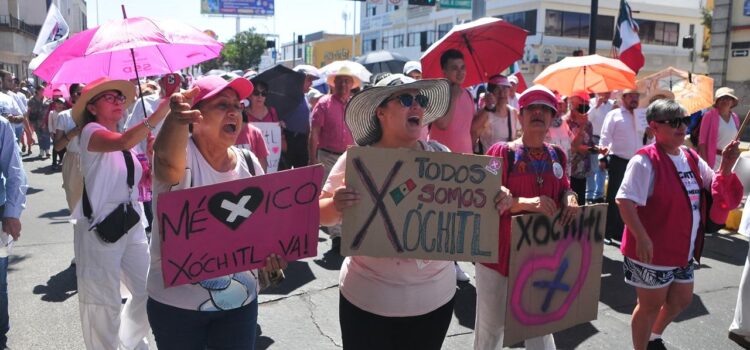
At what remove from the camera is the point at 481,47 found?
200 inches

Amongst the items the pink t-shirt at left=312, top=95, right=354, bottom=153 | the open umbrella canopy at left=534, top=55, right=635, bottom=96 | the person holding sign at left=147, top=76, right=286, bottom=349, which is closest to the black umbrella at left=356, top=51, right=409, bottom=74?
the pink t-shirt at left=312, top=95, right=354, bottom=153

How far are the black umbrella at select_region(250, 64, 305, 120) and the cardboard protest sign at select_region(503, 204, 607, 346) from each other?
456 cm

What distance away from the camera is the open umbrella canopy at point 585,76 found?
5.86 meters

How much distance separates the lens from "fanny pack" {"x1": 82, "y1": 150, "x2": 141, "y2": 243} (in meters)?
3.51

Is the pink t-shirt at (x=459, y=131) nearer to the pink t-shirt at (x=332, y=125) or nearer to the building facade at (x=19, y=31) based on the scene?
the pink t-shirt at (x=332, y=125)

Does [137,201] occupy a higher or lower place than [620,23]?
lower

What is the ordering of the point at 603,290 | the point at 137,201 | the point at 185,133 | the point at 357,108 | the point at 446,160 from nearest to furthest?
the point at 185,133 → the point at 446,160 → the point at 357,108 → the point at 137,201 → the point at 603,290

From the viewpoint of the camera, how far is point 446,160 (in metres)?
2.62

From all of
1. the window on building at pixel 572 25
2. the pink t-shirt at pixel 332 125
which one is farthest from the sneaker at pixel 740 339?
the window on building at pixel 572 25

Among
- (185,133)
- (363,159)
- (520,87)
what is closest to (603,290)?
(363,159)

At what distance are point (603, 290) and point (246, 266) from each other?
4.08 metres

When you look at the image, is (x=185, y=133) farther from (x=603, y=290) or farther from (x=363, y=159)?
(x=603, y=290)

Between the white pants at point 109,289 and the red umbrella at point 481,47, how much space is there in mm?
2539

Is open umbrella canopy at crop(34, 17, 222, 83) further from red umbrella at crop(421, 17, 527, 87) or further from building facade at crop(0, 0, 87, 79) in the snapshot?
building facade at crop(0, 0, 87, 79)
